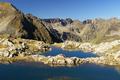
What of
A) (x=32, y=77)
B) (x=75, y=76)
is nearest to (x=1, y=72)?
(x=32, y=77)

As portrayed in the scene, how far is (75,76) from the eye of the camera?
198 m

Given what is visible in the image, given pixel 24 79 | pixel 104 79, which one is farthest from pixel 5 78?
pixel 104 79

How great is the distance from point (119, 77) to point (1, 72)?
80238 mm

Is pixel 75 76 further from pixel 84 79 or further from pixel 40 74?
pixel 40 74

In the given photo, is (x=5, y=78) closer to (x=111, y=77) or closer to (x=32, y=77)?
(x=32, y=77)

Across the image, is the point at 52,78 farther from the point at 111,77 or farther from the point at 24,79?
the point at 111,77

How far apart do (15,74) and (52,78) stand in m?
26.4

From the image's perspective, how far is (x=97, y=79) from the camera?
18838 cm

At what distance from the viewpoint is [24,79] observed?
17938cm

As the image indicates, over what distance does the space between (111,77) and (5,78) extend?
2792 inches

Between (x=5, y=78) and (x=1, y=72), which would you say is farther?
(x=1, y=72)

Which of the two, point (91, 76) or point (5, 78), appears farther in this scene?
point (91, 76)

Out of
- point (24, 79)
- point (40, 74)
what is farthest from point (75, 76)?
point (24, 79)

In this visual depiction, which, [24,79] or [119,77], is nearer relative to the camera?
[24,79]
